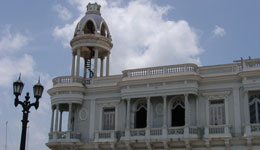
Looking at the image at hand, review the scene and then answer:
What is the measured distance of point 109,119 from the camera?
33.2 m

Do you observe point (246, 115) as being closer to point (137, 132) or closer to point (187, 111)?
point (187, 111)

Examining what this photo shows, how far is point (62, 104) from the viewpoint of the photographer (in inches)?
1361

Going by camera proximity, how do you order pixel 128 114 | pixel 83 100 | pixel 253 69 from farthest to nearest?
pixel 83 100, pixel 128 114, pixel 253 69

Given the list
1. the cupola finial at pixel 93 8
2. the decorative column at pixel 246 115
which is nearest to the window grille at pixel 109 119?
the cupola finial at pixel 93 8

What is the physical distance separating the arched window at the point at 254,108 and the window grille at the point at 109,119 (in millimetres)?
10737

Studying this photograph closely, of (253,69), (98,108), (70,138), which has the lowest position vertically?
(70,138)

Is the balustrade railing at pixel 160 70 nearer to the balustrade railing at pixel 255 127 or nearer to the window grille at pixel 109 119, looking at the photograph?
the window grille at pixel 109 119

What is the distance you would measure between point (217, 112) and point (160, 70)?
5.38 meters

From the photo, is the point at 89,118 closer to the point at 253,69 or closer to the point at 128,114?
the point at 128,114

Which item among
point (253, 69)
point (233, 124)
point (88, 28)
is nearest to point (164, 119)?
point (233, 124)

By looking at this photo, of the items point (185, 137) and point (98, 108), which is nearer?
point (185, 137)

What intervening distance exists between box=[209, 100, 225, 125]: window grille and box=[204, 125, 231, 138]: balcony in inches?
31.1

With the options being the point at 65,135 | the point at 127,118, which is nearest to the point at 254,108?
the point at 127,118

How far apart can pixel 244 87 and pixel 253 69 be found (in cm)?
140
